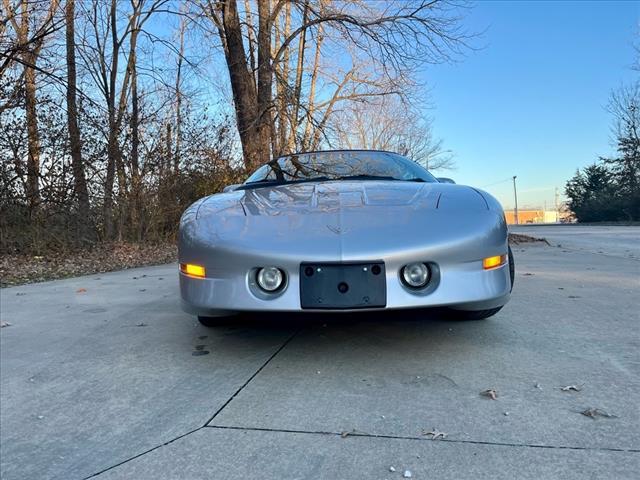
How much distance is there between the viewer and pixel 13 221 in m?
8.27

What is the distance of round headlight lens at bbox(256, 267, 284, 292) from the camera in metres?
2.28

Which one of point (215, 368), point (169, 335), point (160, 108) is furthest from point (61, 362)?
point (160, 108)

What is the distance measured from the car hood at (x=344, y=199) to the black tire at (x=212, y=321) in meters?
0.70

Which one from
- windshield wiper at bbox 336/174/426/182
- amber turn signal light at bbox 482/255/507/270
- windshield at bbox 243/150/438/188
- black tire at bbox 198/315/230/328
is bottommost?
black tire at bbox 198/315/230/328

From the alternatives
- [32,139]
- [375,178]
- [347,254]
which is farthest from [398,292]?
[32,139]

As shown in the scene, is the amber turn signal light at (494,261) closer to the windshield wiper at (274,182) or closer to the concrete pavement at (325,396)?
the concrete pavement at (325,396)

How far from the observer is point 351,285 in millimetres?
2209

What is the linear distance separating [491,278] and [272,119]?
1009 cm

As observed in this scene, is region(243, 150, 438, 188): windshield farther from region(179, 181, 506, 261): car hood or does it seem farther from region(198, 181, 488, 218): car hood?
region(179, 181, 506, 261): car hood

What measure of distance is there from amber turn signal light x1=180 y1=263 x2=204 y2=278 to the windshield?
3.53 feet

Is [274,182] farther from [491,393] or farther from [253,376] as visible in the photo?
[491,393]

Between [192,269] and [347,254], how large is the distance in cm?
84

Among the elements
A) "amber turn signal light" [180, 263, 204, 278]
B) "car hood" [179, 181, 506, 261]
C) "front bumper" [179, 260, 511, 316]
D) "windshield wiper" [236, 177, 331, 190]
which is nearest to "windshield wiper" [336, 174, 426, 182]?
"windshield wiper" [236, 177, 331, 190]

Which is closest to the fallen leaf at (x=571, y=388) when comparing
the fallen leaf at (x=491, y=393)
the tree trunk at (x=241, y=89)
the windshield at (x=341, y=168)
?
the fallen leaf at (x=491, y=393)
